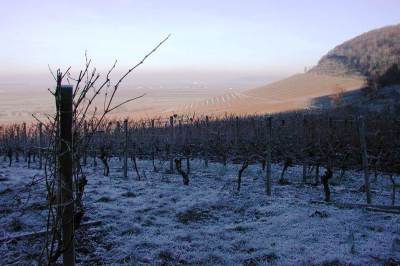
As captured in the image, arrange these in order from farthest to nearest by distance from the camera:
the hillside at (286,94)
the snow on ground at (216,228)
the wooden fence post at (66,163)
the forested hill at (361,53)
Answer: the forested hill at (361,53)
the hillside at (286,94)
the snow on ground at (216,228)
the wooden fence post at (66,163)

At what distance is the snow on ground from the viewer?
517 centimetres

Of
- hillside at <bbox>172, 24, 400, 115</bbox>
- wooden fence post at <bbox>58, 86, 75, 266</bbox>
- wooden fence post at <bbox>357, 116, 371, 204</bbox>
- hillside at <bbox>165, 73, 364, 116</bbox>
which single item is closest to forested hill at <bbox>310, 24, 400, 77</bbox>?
hillside at <bbox>172, 24, 400, 115</bbox>

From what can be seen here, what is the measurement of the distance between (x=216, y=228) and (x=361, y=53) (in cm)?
10914

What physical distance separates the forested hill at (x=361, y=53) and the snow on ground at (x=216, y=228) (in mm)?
86181

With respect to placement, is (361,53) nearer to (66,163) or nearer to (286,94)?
(286,94)

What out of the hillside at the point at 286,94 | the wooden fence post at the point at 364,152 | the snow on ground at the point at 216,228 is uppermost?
the hillside at the point at 286,94

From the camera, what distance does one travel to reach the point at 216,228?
6602 mm

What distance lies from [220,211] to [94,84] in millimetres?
5676

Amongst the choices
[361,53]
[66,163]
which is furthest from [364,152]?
[361,53]

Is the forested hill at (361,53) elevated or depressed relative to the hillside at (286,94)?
elevated

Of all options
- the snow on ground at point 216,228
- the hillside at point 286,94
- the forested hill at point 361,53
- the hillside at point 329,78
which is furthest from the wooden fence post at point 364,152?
the forested hill at point 361,53

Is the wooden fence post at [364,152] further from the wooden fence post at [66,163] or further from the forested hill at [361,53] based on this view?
the forested hill at [361,53]

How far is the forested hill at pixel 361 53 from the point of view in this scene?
93381 millimetres

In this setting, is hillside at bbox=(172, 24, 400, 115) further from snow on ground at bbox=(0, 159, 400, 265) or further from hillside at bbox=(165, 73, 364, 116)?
snow on ground at bbox=(0, 159, 400, 265)
